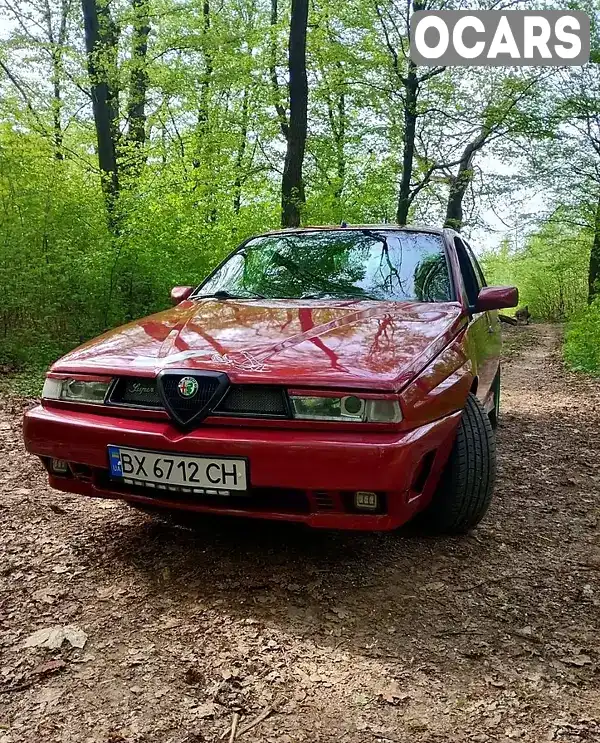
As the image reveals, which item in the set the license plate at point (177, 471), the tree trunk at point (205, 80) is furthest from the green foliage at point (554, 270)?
the license plate at point (177, 471)

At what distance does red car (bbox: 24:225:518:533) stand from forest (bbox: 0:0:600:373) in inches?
218

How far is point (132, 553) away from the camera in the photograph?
112 inches

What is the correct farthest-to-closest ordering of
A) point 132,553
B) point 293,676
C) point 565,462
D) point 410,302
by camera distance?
point 565,462, point 410,302, point 132,553, point 293,676

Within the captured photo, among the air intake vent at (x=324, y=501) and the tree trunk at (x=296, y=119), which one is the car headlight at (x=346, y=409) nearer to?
the air intake vent at (x=324, y=501)

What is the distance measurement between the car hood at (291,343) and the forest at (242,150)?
5375 mm

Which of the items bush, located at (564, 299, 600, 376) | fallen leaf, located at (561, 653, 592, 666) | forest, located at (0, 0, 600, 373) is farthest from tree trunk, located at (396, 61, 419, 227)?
fallen leaf, located at (561, 653, 592, 666)

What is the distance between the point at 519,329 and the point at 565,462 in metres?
14.1

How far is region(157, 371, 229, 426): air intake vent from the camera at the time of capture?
2.38 m

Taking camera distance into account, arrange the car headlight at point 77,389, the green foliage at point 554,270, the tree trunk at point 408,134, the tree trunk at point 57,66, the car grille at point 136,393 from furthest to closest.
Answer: the green foliage at point 554,270 → the tree trunk at point 408,134 → the tree trunk at point 57,66 → the car headlight at point 77,389 → the car grille at point 136,393

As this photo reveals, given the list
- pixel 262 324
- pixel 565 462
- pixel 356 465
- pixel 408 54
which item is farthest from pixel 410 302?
pixel 408 54

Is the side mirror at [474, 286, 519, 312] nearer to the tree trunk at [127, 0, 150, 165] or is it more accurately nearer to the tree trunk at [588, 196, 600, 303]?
the tree trunk at [127, 0, 150, 165]

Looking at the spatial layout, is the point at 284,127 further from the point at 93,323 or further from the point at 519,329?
the point at 93,323

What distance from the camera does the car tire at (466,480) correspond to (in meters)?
2.73

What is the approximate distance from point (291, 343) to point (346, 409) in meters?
0.45
